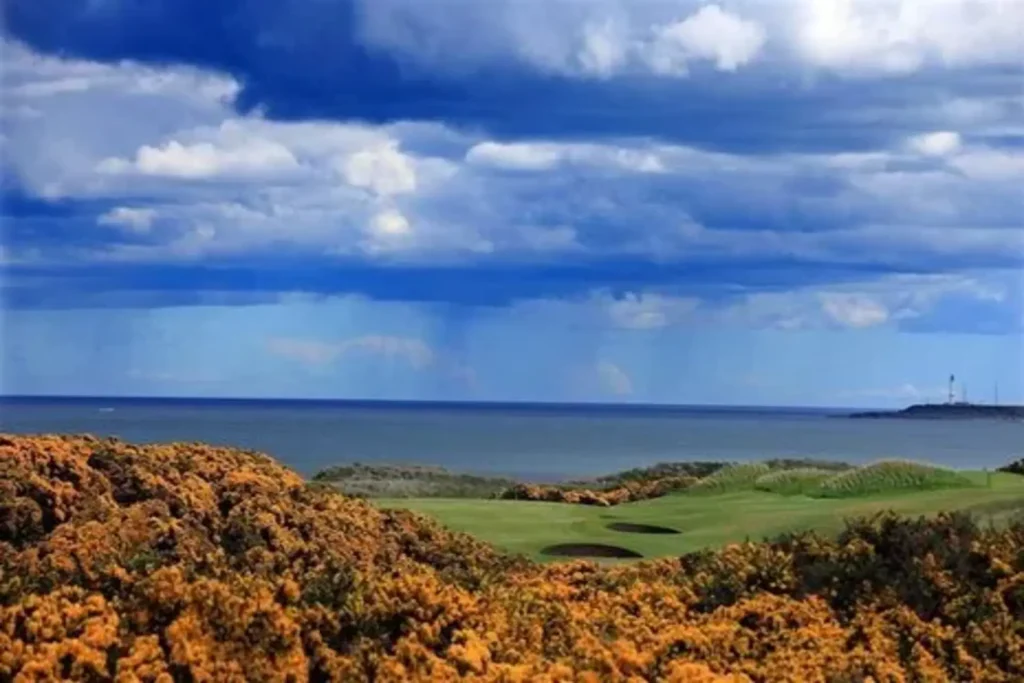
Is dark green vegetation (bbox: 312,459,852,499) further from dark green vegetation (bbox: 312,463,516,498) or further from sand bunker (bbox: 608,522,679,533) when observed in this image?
sand bunker (bbox: 608,522,679,533)

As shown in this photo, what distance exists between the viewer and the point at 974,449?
147 feet

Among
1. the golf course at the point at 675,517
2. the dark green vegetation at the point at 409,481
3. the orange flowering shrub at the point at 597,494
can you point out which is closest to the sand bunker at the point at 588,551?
the golf course at the point at 675,517

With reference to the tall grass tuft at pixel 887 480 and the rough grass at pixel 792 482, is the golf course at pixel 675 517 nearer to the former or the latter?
the tall grass tuft at pixel 887 480

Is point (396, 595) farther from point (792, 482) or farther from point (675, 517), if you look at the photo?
point (792, 482)

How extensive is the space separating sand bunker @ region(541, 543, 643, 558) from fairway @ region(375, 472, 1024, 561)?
0.22 feet

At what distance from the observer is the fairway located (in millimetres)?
14047

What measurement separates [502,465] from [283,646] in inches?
913

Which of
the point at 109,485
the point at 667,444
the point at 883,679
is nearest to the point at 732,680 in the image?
the point at 883,679

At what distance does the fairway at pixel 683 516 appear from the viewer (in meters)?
14.0

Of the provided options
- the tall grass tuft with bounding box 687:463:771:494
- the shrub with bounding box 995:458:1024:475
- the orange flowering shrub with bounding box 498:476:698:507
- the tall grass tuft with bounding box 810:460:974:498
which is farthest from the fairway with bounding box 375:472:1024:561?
the shrub with bounding box 995:458:1024:475

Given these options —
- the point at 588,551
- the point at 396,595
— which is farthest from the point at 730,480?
the point at 396,595

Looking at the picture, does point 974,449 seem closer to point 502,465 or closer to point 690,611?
point 502,465

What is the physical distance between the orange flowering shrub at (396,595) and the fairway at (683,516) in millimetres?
1490

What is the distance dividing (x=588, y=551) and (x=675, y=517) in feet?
6.37
